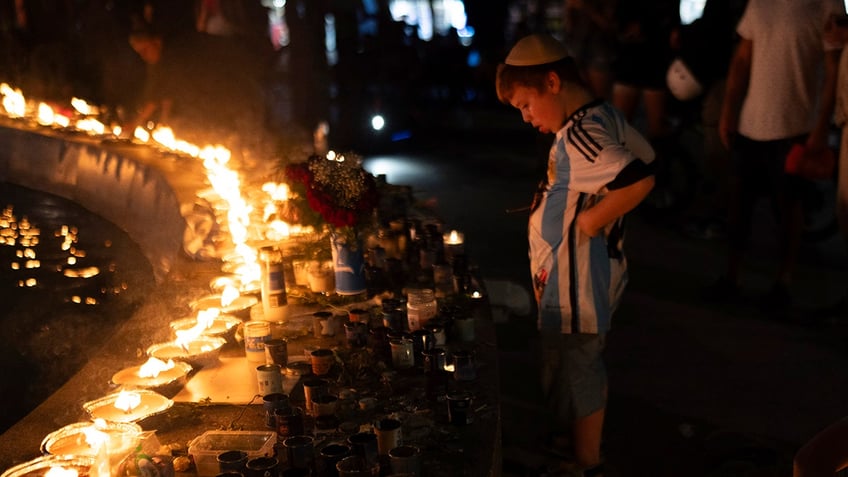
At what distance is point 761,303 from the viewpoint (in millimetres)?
6258

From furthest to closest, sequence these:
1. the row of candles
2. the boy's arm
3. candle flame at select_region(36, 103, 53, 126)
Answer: candle flame at select_region(36, 103, 53, 126) < the boy's arm < the row of candles

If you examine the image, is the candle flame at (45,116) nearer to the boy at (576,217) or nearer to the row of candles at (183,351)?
the row of candles at (183,351)

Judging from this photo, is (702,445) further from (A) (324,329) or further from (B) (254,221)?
(B) (254,221)

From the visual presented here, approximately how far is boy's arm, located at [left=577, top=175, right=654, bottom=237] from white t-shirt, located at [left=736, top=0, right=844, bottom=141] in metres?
2.83

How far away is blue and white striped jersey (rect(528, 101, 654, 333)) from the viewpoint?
3580 millimetres

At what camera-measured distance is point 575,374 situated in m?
3.82

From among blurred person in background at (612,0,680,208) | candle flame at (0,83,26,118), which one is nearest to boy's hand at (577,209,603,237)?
blurred person in background at (612,0,680,208)

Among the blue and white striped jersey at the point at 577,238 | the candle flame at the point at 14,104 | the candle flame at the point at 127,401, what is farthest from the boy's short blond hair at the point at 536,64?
the candle flame at the point at 14,104

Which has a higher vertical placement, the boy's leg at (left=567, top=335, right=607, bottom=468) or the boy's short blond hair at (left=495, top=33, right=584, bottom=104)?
the boy's short blond hair at (left=495, top=33, right=584, bottom=104)

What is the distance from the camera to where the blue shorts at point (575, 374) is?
380 cm

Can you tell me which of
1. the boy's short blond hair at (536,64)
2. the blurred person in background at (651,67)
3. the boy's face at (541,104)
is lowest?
the boy's face at (541,104)

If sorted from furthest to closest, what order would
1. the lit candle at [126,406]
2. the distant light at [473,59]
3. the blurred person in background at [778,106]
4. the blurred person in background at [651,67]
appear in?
the distant light at [473,59] < the blurred person in background at [651,67] < the blurred person in background at [778,106] < the lit candle at [126,406]

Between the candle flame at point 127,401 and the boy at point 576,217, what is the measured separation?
1.53 metres

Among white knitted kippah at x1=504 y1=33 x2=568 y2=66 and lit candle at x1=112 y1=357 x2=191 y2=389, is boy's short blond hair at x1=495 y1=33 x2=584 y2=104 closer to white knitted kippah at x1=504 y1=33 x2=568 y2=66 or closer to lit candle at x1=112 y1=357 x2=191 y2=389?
white knitted kippah at x1=504 y1=33 x2=568 y2=66
